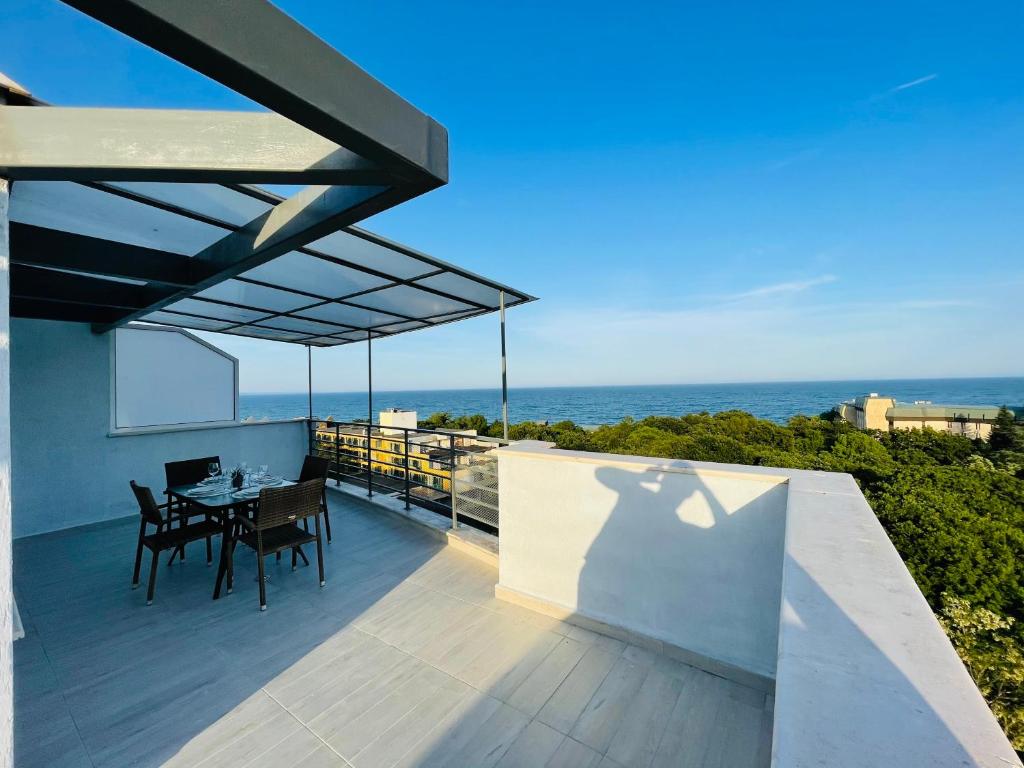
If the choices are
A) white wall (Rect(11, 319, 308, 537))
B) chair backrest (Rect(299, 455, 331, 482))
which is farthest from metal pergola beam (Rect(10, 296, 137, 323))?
chair backrest (Rect(299, 455, 331, 482))

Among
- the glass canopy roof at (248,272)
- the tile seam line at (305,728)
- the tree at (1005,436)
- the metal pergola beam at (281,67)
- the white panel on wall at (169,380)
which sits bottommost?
the tree at (1005,436)

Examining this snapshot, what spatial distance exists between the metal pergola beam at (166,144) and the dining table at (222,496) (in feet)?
8.40

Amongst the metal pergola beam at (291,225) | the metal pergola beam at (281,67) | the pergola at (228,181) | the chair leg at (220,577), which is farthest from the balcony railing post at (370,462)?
the metal pergola beam at (281,67)

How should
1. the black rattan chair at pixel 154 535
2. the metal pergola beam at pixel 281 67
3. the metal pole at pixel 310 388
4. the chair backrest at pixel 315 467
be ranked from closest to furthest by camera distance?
the metal pergola beam at pixel 281 67, the black rattan chair at pixel 154 535, the chair backrest at pixel 315 467, the metal pole at pixel 310 388

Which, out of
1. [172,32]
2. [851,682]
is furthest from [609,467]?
[172,32]

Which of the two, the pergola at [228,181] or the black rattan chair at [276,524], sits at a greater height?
the pergola at [228,181]

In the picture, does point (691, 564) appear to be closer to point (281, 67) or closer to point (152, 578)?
point (281, 67)

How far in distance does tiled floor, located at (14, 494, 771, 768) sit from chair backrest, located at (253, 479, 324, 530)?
552 mm

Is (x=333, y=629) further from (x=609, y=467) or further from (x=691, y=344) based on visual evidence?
(x=691, y=344)

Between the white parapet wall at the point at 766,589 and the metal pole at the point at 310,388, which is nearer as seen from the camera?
the white parapet wall at the point at 766,589

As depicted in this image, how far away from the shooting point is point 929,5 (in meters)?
5.34

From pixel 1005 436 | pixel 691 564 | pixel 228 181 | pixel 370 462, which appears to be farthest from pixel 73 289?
pixel 1005 436

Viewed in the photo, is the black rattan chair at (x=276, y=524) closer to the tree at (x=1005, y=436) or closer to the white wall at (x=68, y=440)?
the white wall at (x=68, y=440)

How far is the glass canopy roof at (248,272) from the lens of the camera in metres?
2.04
